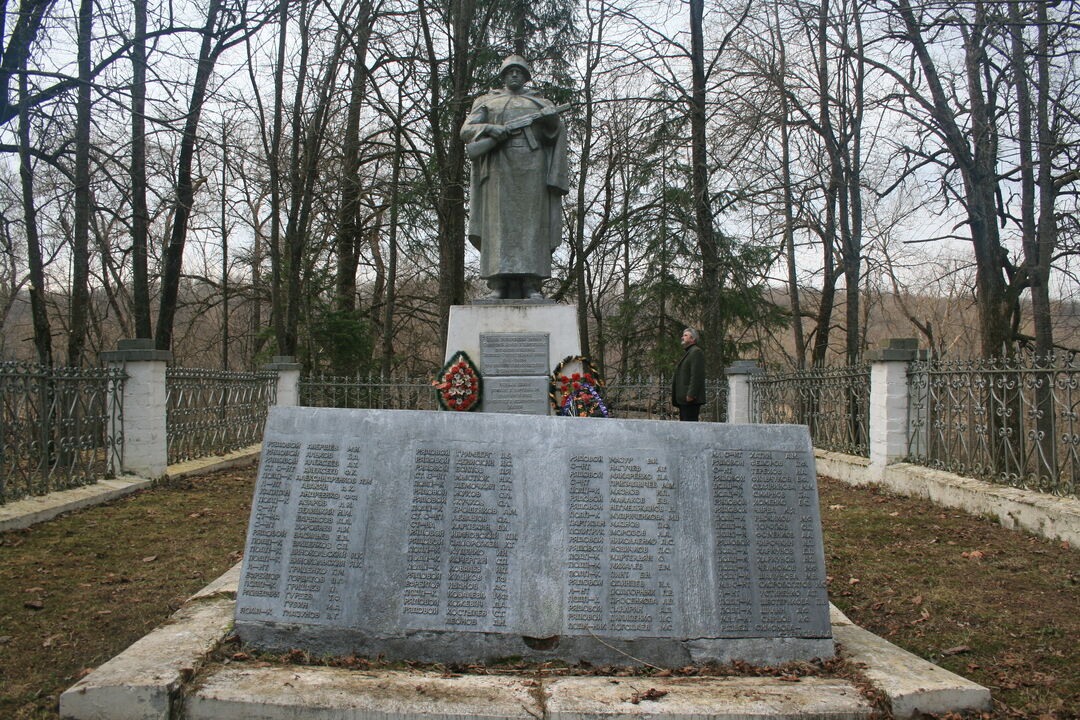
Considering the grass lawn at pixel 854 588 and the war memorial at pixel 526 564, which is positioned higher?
the war memorial at pixel 526 564

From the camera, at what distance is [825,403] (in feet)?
35.4

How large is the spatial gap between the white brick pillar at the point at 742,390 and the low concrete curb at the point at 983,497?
3275 mm

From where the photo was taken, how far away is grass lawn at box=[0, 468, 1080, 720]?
3.73m

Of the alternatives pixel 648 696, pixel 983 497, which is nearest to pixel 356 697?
pixel 648 696

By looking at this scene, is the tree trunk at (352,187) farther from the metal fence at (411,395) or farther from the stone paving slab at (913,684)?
the stone paving slab at (913,684)

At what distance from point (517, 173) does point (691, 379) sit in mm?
4175

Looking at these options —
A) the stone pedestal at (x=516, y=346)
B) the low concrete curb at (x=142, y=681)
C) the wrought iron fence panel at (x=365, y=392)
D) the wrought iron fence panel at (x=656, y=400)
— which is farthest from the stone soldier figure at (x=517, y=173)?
the wrought iron fence panel at (x=656, y=400)

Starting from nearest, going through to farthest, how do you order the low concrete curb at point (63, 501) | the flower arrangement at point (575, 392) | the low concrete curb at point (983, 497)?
the low concrete curb at point (983, 497)
the low concrete curb at point (63, 501)
the flower arrangement at point (575, 392)

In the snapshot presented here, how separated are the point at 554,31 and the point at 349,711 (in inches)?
696

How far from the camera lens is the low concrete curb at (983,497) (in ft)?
20.2

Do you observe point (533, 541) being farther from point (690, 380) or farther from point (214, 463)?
point (214, 463)

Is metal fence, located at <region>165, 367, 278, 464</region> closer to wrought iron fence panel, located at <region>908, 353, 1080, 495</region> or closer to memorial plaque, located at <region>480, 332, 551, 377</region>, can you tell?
memorial plaque, located at <region>480, 332, 551, 377</region>

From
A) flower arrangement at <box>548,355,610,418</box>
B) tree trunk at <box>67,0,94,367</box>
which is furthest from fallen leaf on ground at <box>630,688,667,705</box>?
tree trunk at <box>67,0,94,367</box>

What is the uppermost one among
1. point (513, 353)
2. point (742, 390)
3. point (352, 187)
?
point (352, 187)
